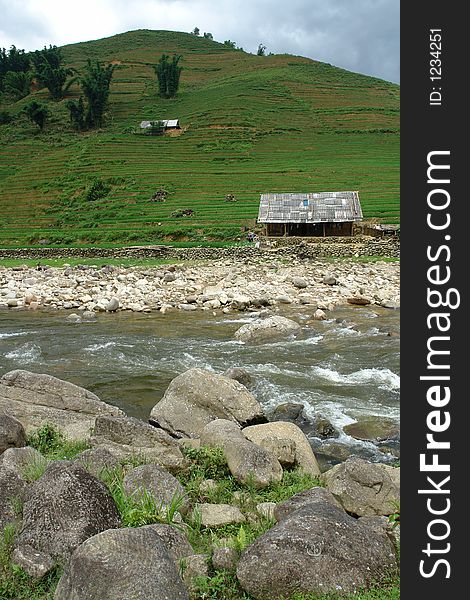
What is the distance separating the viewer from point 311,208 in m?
44.7

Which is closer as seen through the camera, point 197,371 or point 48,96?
point 197,371

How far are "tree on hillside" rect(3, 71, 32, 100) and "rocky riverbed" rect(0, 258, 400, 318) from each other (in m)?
110

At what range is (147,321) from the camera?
2119 centimetres

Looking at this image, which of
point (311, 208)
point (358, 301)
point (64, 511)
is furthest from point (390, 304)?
point (311, 208)

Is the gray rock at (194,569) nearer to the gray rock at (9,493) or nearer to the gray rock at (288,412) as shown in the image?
the gray rock at (9,493)

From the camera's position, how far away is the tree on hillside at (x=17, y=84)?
4911 inches

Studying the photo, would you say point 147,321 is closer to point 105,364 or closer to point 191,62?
point 105,364

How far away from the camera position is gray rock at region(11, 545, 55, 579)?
4645 mm

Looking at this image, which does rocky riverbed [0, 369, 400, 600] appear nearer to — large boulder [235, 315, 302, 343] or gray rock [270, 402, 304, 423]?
gray rock [270, 402, 304, 423]

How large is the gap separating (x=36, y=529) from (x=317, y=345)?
497 inches

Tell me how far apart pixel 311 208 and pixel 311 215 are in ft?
2.89

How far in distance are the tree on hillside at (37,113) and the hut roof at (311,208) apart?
66729 millimetres

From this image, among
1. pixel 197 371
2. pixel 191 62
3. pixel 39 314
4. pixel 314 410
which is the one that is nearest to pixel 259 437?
pixel 197 371

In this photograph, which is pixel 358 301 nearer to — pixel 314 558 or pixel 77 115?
pixel 314 558
